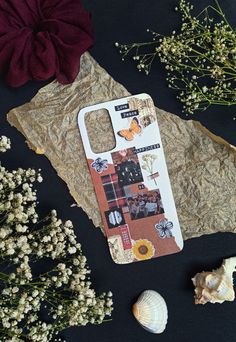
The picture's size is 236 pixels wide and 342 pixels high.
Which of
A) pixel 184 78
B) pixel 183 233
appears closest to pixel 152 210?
pixel 183 233

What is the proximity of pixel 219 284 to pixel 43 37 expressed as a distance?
0.72 metres

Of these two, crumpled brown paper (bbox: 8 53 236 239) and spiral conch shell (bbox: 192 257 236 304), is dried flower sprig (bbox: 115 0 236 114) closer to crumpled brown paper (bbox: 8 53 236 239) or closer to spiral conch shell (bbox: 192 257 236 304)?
crumpled brown paper (bbox: 8 53 236 239)

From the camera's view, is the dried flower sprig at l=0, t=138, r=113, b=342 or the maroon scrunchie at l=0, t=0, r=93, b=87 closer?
the dried flower sprig at l=0, t=138, r=113, b=342

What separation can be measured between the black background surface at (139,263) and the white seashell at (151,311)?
0.07 feet

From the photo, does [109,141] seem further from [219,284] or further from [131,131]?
[219,284]

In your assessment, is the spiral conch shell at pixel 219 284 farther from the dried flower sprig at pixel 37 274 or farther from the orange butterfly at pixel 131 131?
the orange butterfly at pixel 131 131

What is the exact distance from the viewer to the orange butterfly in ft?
3.89

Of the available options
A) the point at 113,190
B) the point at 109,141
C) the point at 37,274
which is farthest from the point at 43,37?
the point at 37,274

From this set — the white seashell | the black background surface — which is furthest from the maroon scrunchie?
the white seashell

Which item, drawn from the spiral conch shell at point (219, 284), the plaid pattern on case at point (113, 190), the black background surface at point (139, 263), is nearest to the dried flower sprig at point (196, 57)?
the black background surface at point (139, 263)

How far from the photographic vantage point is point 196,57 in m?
1.17

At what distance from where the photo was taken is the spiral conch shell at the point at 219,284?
45.3 inches

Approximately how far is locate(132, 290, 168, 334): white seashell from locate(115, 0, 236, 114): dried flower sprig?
47cm

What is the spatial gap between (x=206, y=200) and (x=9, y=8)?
2.19 feet
